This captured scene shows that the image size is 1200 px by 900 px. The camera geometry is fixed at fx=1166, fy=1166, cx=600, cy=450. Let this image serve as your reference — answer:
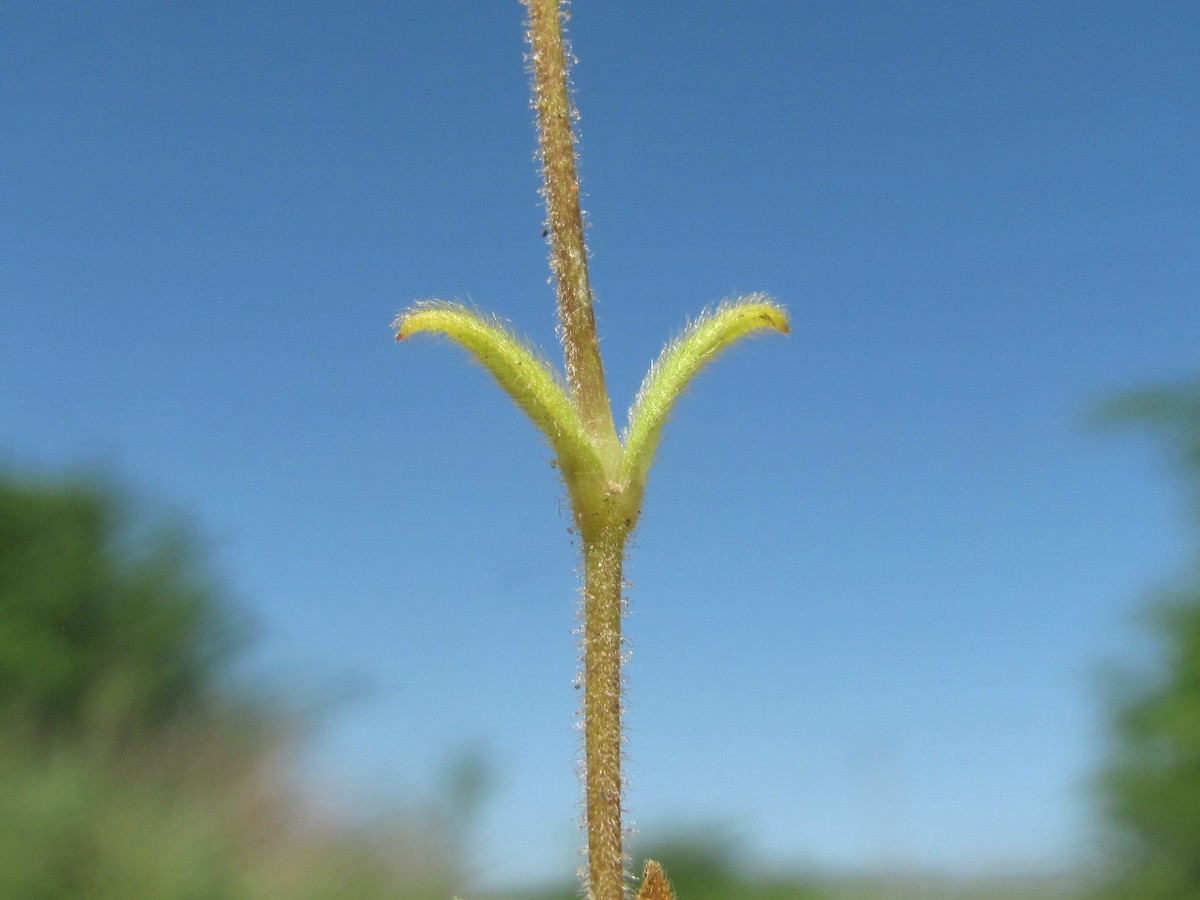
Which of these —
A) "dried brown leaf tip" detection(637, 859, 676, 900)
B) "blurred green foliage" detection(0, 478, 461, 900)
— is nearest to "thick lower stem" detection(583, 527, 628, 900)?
"dried brown leaf tip" detection(637, 859, 676, 900)

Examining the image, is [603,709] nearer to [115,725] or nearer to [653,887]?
[653,887]

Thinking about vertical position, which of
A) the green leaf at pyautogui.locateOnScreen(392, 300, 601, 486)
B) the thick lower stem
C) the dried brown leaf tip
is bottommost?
the dried brown leaf tip

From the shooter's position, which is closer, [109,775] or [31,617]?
[109,775]

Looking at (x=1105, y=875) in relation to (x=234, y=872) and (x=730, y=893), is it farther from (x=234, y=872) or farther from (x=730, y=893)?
(x=234, y=872)

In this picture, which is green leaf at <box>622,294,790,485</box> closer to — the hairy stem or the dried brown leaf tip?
the hairy stem

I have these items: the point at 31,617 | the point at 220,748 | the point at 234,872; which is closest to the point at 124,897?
the point at 234,872

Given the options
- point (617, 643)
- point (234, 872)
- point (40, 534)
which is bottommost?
point (617, 643)

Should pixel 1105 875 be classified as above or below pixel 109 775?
below

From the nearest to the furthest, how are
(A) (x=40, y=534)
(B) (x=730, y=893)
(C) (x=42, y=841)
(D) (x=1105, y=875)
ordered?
(B) (x=730, y=893), (D) (x=1105, y=875), (C) (x=42, y=841), (A) (x=40, y=534)
